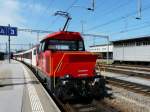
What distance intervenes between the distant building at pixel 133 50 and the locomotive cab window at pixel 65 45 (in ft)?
107

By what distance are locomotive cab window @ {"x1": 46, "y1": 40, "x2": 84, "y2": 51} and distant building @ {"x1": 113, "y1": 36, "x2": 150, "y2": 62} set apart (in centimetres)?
3260

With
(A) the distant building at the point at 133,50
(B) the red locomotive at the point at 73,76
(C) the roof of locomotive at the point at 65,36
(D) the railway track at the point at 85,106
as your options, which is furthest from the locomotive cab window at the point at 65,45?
(A) the distant building at the point at 133,50

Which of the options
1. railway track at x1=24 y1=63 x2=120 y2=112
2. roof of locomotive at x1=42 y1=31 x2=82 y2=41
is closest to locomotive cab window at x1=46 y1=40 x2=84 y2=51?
roof of locomotive at x1=42 y1=31 x2=82 y2=41

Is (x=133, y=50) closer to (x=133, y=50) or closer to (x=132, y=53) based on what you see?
(x=133, y=50)

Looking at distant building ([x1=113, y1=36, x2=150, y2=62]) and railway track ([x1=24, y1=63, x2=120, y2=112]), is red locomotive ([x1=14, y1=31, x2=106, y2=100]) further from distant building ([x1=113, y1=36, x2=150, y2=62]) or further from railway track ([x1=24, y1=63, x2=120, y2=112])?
distant building ([x1=113, y1=36, x2=150, y2=62])

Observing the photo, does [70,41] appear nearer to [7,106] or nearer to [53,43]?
[53,43]

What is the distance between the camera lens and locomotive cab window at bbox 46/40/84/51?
1120 centimetres

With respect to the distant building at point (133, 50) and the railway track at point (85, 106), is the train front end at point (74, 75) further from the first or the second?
the distant building at point (133, 50)

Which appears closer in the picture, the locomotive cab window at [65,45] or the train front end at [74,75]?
the train front end at [74,75]

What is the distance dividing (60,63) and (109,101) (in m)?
2.48

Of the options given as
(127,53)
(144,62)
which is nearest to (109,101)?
(144,62)

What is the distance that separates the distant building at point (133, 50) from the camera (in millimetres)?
43281

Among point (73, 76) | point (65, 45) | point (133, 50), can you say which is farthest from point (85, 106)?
point (133, 50)

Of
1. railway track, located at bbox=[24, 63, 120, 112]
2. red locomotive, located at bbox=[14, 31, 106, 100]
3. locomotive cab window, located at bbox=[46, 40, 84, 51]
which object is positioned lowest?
railway track, located at bbox=[24, 63, 120, 112]
